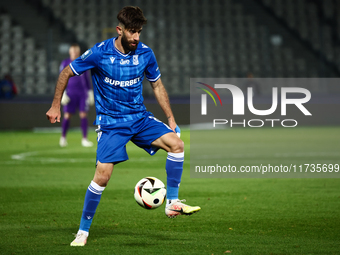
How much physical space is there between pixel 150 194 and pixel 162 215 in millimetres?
1095

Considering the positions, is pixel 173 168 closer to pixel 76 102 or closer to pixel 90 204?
pixel 90 204

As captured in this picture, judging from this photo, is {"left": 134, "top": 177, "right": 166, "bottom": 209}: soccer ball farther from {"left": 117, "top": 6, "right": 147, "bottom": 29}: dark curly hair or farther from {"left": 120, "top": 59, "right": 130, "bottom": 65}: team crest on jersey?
{"left": 117, "top": 6, "right": 147, "bottom": 29}: dark curly hair

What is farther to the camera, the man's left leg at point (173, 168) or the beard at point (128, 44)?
the man's left leg at point (173, 168)

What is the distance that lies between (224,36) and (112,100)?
64.8 ft

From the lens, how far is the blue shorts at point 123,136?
5.06 m

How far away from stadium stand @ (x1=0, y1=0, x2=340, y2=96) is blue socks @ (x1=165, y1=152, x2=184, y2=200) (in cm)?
1624

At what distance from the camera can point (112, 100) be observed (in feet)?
17.2

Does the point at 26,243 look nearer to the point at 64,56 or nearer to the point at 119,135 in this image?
the point at 119,135

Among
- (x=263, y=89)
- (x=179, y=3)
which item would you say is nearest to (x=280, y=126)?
(x=263, y=89)

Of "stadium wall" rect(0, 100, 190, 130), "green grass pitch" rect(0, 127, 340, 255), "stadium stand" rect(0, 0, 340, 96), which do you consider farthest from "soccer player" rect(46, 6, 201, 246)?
"stadium stand" rect(0, 0, 340, 96)

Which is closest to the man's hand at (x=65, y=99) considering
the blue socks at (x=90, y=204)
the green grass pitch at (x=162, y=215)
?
the green grass pitch at (x=162, y=215)

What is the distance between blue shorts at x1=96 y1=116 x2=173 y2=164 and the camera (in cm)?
506

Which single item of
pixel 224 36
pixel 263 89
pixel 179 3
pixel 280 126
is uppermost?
pixel 179 3

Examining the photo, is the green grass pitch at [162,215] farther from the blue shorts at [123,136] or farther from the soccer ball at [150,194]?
the blue shorts at [123,136]
